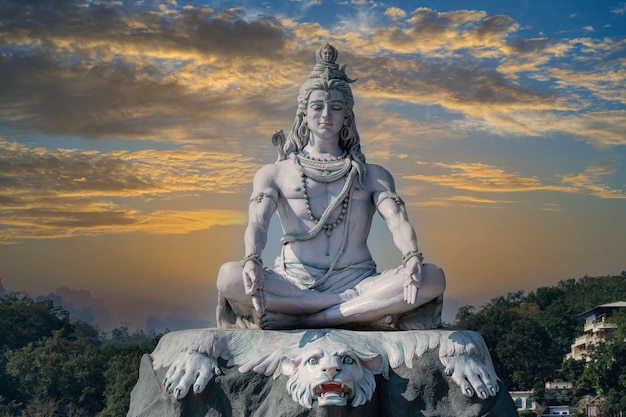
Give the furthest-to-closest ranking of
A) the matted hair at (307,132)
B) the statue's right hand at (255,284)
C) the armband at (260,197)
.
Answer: the matted hair at (307,132)
the armband at (260,197)
the statue's right hand at (255,284)

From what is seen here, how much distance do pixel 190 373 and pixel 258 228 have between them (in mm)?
1504

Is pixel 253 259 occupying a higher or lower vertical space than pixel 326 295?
higher

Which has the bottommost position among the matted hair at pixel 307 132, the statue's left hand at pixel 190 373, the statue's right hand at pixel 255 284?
the statue's left hand at pixel 190 373

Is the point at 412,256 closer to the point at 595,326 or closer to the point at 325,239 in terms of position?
the point at 325,239

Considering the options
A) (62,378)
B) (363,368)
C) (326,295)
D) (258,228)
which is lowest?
(62,378)

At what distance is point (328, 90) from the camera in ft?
34.3

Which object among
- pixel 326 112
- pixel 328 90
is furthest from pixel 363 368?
pixel 328 90

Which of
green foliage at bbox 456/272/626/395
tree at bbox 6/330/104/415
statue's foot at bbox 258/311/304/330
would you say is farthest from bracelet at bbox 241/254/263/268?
green foliage at bbox 456/272/626/395

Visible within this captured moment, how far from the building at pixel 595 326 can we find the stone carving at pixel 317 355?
25369 mm

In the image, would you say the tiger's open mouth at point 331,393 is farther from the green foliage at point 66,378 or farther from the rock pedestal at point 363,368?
the green foliage at point 66,378

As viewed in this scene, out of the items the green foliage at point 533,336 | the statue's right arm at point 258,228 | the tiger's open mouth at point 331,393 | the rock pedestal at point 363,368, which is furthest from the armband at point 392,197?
the green foliage at point 533,336

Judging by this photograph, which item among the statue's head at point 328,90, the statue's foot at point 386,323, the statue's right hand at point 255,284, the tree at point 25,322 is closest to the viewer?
the statue's right hand at point 255,284

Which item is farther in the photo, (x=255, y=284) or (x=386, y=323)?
(x=386, y=323)

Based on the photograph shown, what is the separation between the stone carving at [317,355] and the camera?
29.1 ft
